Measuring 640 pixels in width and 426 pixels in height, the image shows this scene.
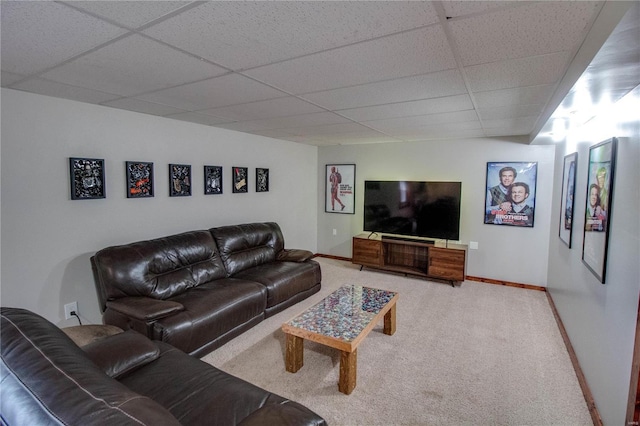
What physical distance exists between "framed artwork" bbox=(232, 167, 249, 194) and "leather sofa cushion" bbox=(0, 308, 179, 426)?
3.37 m

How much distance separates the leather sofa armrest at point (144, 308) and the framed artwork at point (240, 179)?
→ 2.14 meters

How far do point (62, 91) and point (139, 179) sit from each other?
1.01 m

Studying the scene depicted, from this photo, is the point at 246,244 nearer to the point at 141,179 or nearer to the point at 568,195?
the point at 141,179

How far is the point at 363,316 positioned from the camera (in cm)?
266

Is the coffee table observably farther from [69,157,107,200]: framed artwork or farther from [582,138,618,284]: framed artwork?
[69,157,107,200]: framed artwork

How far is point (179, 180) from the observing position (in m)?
3.66

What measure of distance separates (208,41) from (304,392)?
2308 millimetres

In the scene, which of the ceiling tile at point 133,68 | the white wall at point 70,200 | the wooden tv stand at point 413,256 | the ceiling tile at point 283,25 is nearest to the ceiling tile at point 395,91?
the ceiling tile at point 283,25

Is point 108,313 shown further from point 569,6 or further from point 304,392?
point 569,6

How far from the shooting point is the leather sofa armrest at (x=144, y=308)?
2373mm

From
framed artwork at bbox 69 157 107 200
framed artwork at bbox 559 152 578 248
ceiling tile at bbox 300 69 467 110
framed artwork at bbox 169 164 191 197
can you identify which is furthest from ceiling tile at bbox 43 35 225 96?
framed artwork at bbox 559 152 578 248

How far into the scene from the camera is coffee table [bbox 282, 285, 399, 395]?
225cm

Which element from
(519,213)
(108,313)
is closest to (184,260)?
(108,313)

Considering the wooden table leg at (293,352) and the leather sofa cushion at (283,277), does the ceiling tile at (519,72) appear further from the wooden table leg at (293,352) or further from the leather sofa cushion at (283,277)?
the leather sofa cushion at (283,277)
